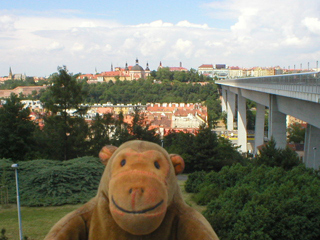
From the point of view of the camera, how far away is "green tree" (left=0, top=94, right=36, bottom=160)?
17.8m

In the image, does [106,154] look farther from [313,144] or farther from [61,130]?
[313,144]

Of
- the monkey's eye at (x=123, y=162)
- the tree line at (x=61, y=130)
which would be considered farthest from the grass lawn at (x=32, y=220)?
the monkey's eye at (x=123, y=162)

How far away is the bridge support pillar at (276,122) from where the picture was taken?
23453mm

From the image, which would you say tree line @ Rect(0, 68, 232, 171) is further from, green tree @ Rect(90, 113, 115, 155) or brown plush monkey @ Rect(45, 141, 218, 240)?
brown plush monkey @ Rect(45, 141, 218, 240)

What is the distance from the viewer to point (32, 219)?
11211 millimetres

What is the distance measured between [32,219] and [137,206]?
365 inches

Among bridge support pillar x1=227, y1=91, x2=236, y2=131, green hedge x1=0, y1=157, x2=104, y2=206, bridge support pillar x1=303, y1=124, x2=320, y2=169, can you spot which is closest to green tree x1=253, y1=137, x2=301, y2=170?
bridge support pillar x1=303, y1=124, x2=320, y2=169

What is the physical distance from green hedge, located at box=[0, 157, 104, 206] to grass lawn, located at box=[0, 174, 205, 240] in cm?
41

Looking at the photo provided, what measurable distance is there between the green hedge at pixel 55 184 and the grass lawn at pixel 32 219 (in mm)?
408

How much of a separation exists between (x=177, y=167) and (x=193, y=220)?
0.53m

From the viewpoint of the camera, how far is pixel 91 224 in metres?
3.54

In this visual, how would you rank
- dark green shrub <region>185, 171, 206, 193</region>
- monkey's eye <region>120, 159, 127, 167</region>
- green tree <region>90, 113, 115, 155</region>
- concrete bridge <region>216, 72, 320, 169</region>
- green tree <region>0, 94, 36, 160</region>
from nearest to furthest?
monkey's eye <region>120, 159, 127, 167</region>
dark green shrub <region>185, 171, 206, 193</region>
concrete bridge <region>216, 72, 320, 169</region>
green tree <region>0, 94, 36, 160</region>
green tree <region>90, 113, 115, 155</region>

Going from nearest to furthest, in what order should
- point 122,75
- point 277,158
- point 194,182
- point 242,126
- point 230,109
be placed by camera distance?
point 194,182 → point 277,158 → point 242,126 → point 230,109 → point 122,75

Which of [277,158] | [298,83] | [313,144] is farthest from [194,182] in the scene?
[313,144]
